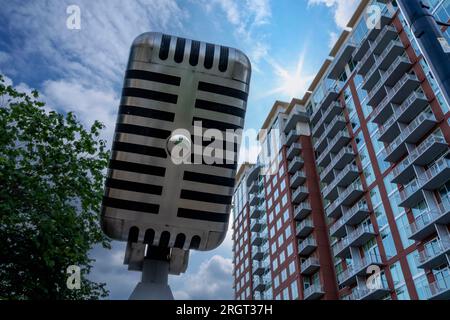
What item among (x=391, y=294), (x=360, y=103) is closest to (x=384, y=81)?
(x=360, y=103)

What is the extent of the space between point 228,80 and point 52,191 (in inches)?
391

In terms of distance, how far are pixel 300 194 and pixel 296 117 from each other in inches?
435

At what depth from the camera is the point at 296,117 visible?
52.2 m

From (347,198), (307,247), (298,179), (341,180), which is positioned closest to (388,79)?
(341,180)

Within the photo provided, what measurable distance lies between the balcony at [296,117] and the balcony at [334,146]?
7.49 metres

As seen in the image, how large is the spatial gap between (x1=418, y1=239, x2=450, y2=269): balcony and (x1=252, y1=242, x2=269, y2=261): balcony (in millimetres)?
30066

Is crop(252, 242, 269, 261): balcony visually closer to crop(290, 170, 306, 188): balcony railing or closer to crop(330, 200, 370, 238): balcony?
crop(290, 170, 306, 188): balcony railing

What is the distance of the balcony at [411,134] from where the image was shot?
3127 cm

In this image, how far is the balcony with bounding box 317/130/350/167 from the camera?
4281 centimetres
